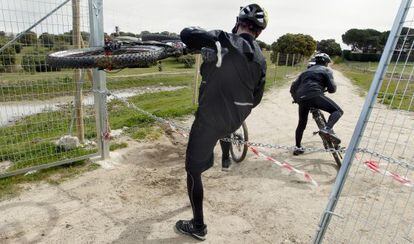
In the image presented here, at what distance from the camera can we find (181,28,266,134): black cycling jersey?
3.04 m

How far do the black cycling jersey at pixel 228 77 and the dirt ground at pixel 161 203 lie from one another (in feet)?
4.44

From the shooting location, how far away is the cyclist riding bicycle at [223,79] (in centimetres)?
303

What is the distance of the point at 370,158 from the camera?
243 inches

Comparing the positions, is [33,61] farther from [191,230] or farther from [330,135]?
[330,135]

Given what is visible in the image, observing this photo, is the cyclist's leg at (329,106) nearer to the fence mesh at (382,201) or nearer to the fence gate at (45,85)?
the fence mesh at (382,201)

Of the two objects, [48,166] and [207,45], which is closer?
[207,45]


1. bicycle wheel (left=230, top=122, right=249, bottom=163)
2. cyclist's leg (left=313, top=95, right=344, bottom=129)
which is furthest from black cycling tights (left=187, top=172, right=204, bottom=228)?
cyclist's leg (left=313, top=95, right=344, bottom=129)

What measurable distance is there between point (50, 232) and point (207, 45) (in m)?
2.57

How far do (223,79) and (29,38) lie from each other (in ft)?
10.1

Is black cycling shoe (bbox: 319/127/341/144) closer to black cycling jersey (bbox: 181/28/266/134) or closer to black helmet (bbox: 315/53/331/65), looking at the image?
black helmet (bbox: 315/53/331/65)

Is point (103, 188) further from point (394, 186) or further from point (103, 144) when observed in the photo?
point (394, 186)

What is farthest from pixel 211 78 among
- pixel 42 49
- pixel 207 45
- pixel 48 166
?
pixel 48 166

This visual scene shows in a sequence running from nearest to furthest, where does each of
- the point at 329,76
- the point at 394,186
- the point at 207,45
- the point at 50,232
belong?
the point at 207,45 → the point at 50,232 → the point at 394,186 → the point at 329,76

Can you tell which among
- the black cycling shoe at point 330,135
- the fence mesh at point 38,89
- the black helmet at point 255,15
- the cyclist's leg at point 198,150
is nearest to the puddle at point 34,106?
the fence mesh at point 38,89
